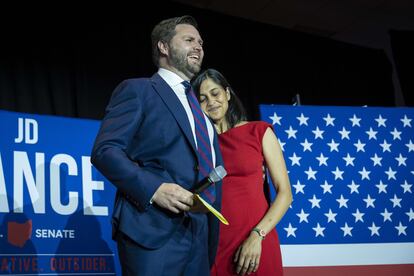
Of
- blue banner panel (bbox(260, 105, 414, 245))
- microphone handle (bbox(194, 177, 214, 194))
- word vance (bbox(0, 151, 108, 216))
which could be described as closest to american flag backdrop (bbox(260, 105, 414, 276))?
blue banner panel (bbox(260, 105, 414, 245))

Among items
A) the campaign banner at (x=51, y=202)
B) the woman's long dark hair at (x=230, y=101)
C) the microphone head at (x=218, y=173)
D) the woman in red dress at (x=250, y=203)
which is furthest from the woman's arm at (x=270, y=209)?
the campaign banner at (x=51, y=202)

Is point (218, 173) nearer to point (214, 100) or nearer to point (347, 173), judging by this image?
point (214, 100)

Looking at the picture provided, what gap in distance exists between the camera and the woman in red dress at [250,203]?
1.82 m

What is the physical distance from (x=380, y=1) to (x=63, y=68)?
3.03 m

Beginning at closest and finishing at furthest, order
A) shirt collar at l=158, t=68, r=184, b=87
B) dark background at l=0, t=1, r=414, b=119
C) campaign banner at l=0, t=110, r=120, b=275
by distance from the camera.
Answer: shirt collar at l=158, t=68, r=184, b=87 < campaign banner at l=0, t=110, r=120, b=275 < dark background at l=0, t=1, r=414, b=119

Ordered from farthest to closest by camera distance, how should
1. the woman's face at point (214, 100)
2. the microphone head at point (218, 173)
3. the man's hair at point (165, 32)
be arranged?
the woman's face at point (214, 100) < the man's hair at point (165, 32) < the microphone head at point (218, 173)

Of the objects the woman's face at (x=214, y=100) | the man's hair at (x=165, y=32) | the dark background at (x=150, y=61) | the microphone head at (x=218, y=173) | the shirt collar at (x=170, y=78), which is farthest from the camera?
the dark background at (x=150, y=61)

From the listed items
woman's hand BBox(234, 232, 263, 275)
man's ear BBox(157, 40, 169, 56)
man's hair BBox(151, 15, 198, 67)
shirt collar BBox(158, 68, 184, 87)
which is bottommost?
woman's hand BBox(234, 232, 263, 275)

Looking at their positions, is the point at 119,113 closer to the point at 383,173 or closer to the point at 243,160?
the point at 243,160

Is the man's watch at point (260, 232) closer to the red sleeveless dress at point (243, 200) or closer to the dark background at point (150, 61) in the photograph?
the red sleeveless dress at point (243, 200)

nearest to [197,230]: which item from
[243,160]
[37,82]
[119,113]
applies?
[119,113]

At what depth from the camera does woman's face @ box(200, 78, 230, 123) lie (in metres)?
2.21

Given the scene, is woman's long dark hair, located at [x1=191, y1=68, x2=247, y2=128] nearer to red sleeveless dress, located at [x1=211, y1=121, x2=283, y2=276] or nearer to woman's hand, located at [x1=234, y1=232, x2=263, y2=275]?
red sleeveless dress, located at [x1=211, y1=121, x2=283, y2=276]

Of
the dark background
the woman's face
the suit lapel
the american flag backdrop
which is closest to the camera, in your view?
the suit lapel
